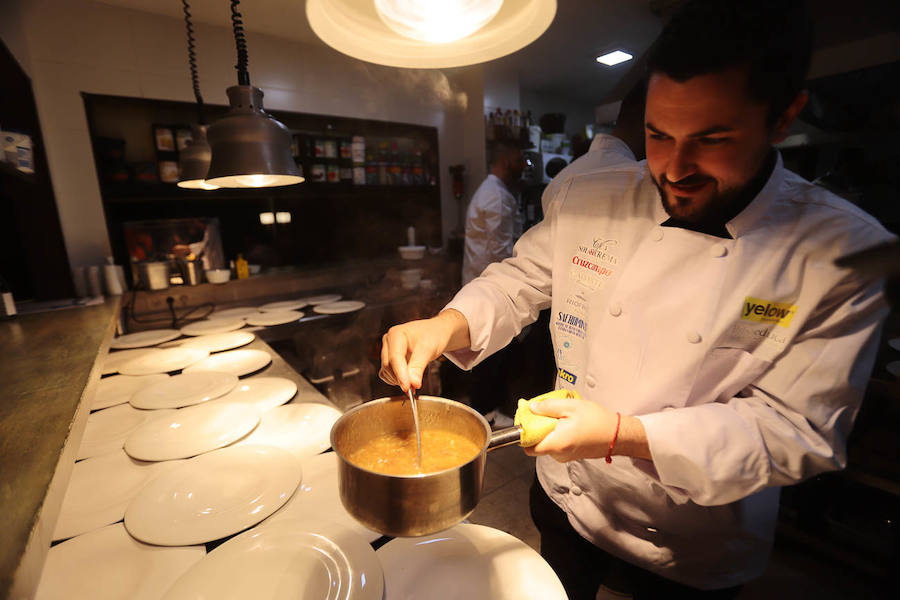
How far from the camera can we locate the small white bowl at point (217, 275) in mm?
3396

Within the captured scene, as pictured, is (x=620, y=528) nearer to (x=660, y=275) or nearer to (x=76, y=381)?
(x=660, y=275)

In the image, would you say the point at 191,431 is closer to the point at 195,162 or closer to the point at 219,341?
the point at 219,341

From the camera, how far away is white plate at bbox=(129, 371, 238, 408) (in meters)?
1.52

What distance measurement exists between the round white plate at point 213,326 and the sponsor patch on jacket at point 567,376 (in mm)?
2196

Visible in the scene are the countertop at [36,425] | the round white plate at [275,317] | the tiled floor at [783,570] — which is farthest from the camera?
the round white plate at [275,317]

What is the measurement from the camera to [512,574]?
0.80 metres

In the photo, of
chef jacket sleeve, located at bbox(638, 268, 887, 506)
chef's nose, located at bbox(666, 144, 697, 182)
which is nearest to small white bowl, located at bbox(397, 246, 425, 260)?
chef's nose, located at bbox(666, 144, 697, 182)

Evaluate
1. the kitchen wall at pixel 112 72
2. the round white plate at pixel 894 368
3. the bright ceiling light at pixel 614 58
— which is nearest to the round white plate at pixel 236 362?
the kitchen wall at pixel 112 72

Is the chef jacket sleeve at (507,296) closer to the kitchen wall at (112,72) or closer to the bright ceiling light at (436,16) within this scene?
the bright ceiling light at (436,16)

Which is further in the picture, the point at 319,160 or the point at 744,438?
the point at 319,160

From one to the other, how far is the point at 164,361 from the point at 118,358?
0.33 metres

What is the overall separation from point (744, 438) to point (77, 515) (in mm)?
1495

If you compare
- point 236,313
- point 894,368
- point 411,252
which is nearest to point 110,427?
point 236,313

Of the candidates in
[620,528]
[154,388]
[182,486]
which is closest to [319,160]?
[154,388]
